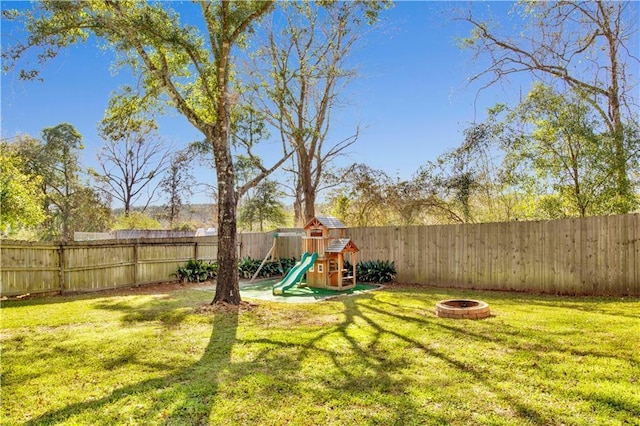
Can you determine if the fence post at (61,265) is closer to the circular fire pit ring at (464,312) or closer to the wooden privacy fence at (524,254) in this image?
the wooden privacy fence at (524,254)

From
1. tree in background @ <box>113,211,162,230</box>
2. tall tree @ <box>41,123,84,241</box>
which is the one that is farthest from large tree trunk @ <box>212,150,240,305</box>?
tall tree @ <box>41,123,84,241</box>

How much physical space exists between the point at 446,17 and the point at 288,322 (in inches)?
349

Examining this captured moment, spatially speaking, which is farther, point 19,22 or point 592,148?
point 592,148

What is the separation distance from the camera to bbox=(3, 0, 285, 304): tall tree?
5.98 m

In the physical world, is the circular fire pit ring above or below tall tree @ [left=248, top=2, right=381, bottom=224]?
below

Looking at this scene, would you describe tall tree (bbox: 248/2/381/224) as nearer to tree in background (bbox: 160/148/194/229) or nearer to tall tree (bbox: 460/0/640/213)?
tall tree (bbox: 460/0/640/213)

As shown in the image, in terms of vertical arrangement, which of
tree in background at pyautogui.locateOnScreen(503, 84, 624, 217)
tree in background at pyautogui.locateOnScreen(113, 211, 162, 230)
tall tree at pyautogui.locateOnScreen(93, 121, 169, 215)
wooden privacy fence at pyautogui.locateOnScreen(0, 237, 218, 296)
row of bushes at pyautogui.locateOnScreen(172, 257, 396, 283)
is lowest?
row of bushes at pyautogui.locateOnScreen(172, 257, 396, 283)

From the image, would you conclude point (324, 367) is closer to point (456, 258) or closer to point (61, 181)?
point (456, 258)

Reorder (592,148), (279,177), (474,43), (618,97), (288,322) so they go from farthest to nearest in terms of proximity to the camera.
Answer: (279,177) → (474,43) → (618,97) → (592,148) → (288,322)

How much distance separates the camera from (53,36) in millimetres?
6195

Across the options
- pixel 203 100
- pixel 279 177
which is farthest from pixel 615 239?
pixel 279 177

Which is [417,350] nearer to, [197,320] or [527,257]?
[197,320]

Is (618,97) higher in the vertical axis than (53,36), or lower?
lower

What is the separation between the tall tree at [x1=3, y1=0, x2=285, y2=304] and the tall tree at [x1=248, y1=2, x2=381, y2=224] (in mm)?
4430
